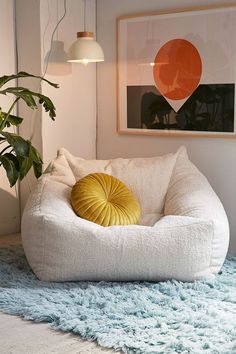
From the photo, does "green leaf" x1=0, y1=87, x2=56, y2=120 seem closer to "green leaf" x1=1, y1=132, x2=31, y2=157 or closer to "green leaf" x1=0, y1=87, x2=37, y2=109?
"green leaf" x1=0, y1=87, x2=37, y2=109

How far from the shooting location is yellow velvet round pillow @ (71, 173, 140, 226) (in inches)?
133

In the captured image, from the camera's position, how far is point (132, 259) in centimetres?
310

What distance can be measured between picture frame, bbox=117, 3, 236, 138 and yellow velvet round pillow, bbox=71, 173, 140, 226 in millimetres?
766

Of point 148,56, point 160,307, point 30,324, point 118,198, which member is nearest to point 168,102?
point 148,56

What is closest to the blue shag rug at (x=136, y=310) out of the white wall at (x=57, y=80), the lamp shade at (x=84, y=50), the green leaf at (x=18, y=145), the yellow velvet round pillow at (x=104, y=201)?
the yellow velvet round pillow at (x=104, y=201)

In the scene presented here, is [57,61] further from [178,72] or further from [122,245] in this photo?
[122,245]

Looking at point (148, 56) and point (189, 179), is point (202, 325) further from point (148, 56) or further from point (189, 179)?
point (148, 56)

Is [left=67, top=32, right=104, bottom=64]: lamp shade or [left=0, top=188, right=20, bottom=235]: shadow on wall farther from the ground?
[left=67, top=32, right=104, bottom=64]: lamp shade

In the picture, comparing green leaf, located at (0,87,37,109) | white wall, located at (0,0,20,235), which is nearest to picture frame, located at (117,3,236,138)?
white wall, located at (0,0,20,235)

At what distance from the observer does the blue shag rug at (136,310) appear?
2.43 metres

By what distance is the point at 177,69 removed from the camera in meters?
4.10

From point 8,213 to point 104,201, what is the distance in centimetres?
124

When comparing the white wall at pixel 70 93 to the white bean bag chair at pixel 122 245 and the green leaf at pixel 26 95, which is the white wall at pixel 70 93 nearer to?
the green leaf at pixel 26 95

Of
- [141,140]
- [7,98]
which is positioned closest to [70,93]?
[7,98]
